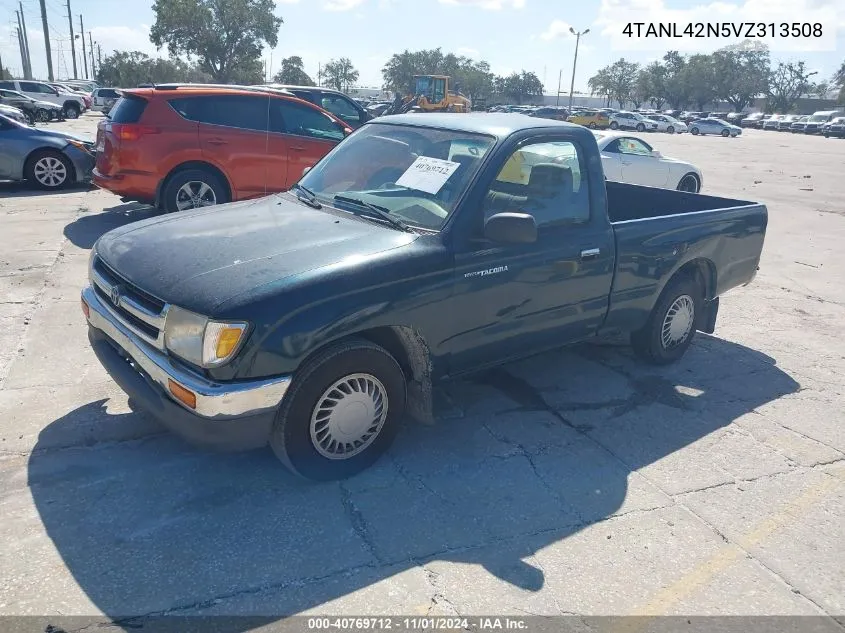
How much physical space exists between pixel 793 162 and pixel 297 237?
29612mm

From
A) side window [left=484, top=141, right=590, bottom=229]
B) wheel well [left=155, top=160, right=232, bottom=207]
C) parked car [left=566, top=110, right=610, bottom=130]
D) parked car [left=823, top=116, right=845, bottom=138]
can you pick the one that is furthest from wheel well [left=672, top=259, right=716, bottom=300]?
parked car [left=823, top=116, right=845, bottom=138]

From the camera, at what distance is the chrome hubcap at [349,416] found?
11.1ft

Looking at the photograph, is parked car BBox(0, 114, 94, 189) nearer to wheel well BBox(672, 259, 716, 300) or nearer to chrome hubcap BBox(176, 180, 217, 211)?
chrome hubcap BBox(176, 180, 217, 211)

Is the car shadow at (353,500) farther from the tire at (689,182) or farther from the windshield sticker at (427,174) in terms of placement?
the tire at (689,182)

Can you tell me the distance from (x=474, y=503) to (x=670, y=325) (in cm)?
267

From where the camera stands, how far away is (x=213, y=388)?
9.66 feet

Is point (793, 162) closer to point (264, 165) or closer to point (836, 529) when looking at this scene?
point (264, 165)

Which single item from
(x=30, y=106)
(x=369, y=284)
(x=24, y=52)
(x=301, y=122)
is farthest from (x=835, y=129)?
(x=24, y=52)

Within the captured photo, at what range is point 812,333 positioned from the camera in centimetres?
643

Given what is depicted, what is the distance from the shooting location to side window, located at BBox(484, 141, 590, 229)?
3984mm

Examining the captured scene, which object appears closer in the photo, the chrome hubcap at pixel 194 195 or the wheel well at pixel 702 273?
the wheel well at pixel 702 273

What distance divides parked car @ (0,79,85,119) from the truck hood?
34937 millimetres

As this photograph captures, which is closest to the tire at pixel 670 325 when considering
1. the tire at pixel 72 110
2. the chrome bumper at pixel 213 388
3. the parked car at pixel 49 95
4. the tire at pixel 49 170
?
the chrome bumper at pixel 213 388

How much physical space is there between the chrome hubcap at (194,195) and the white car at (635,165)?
8.10 m
